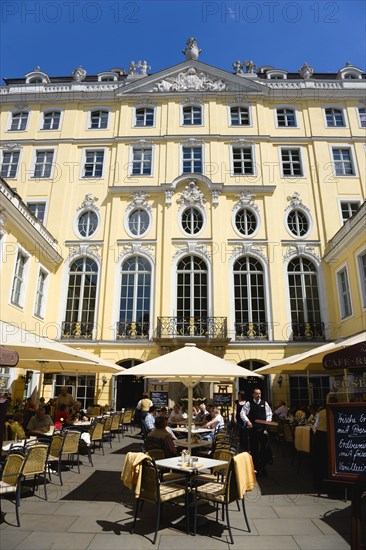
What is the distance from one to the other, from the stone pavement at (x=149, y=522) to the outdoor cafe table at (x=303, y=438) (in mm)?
1019

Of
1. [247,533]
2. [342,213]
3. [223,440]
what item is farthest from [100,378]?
[342,213]

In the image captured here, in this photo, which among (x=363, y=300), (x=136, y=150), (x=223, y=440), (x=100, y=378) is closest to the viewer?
(x=223, y=440)

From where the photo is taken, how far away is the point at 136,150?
22859 mm

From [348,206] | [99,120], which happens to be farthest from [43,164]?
[348,206]

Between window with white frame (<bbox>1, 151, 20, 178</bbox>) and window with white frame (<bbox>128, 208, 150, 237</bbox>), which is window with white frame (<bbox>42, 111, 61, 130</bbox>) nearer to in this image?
window with white frame (<bbox>1, 151, 20, 178</bbox>)

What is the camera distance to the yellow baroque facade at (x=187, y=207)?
18.7 meters

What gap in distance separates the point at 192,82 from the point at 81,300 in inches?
612

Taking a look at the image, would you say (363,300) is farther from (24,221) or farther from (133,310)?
(24,221)

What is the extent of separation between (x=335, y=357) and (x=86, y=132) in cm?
2194

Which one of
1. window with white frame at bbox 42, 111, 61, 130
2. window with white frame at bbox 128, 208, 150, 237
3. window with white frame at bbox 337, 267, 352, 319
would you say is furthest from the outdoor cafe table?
window with white frame at bbox 42, 111, 61, 130

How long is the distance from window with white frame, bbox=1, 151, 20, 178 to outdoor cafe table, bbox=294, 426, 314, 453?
67.7ft

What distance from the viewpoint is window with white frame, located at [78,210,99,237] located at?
21266 mm

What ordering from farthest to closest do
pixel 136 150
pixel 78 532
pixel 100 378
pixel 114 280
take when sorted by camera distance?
1. pixel 136 150
2. pixel 114 280
3. pixel 100 378
4. pixel 78 532

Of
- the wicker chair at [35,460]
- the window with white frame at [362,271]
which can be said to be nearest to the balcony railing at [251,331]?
the window with white frame at [362,271]
